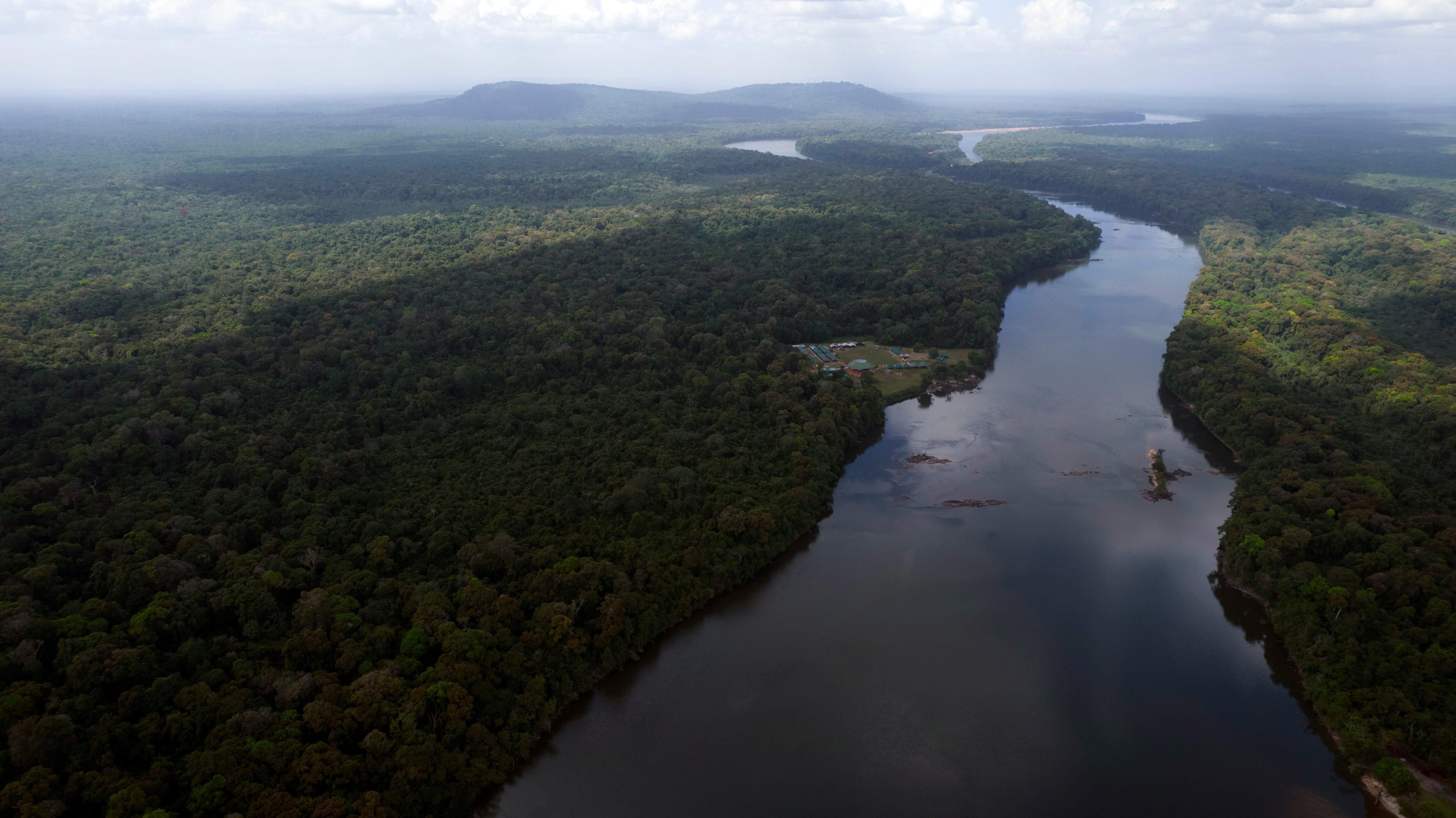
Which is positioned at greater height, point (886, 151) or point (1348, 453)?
point (886, 151)

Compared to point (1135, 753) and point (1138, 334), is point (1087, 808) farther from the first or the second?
point (1138, 334)

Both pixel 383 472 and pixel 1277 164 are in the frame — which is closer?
pixel 383 472

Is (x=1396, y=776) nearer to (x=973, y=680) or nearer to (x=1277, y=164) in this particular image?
(x=973, y=680)

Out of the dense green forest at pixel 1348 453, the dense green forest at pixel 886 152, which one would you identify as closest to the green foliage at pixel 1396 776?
the dense green forest at pixel 1348 453

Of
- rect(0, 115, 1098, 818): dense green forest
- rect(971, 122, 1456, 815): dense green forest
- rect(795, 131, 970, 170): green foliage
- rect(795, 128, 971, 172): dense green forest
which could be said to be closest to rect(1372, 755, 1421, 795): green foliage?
rect(971, 122, 1456, 815): dense green forest

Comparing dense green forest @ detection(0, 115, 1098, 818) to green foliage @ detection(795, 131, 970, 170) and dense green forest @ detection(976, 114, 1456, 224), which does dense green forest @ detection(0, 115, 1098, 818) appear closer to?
dense green forest @ detection(976, 114, 1456, 224)

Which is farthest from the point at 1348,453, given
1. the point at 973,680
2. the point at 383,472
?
the point at 383,472
